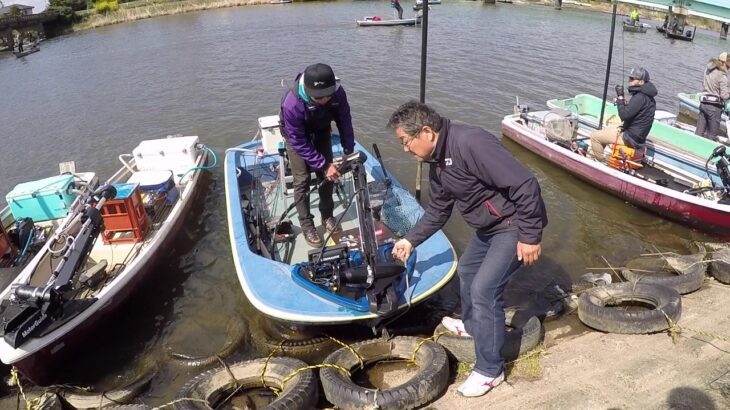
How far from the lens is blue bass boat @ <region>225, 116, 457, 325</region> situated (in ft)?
15.0

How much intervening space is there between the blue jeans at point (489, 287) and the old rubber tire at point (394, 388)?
1.30 feet

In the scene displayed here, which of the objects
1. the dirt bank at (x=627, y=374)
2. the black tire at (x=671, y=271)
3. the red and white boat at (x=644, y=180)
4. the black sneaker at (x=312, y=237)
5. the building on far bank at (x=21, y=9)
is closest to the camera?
the dirt bank at (x=627, y=374)

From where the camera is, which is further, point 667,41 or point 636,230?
point 667,41

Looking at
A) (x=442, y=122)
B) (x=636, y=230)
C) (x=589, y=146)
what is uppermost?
(x=442, y=122)

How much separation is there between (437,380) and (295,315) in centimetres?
147

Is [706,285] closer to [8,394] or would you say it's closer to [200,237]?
[200,237]

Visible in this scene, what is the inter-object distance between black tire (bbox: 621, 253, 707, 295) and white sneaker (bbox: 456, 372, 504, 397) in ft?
9.18

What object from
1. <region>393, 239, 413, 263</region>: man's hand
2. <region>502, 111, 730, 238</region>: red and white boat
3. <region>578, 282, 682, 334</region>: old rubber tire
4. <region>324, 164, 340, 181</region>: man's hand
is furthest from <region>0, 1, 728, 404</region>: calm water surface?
<region>393, 239, 413, 263</region>: man's hand

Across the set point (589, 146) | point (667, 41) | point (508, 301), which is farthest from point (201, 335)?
point (667, 41)

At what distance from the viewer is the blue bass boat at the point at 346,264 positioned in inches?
180

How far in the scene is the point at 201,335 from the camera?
593 centimetres

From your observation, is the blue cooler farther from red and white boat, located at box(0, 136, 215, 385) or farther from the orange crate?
the orange crate

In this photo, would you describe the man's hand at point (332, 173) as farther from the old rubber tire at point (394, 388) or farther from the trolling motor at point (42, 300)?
the trolling motor at point (42, 300)

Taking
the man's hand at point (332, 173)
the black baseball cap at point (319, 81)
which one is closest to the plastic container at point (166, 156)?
the man's hand at point (332, 173)
